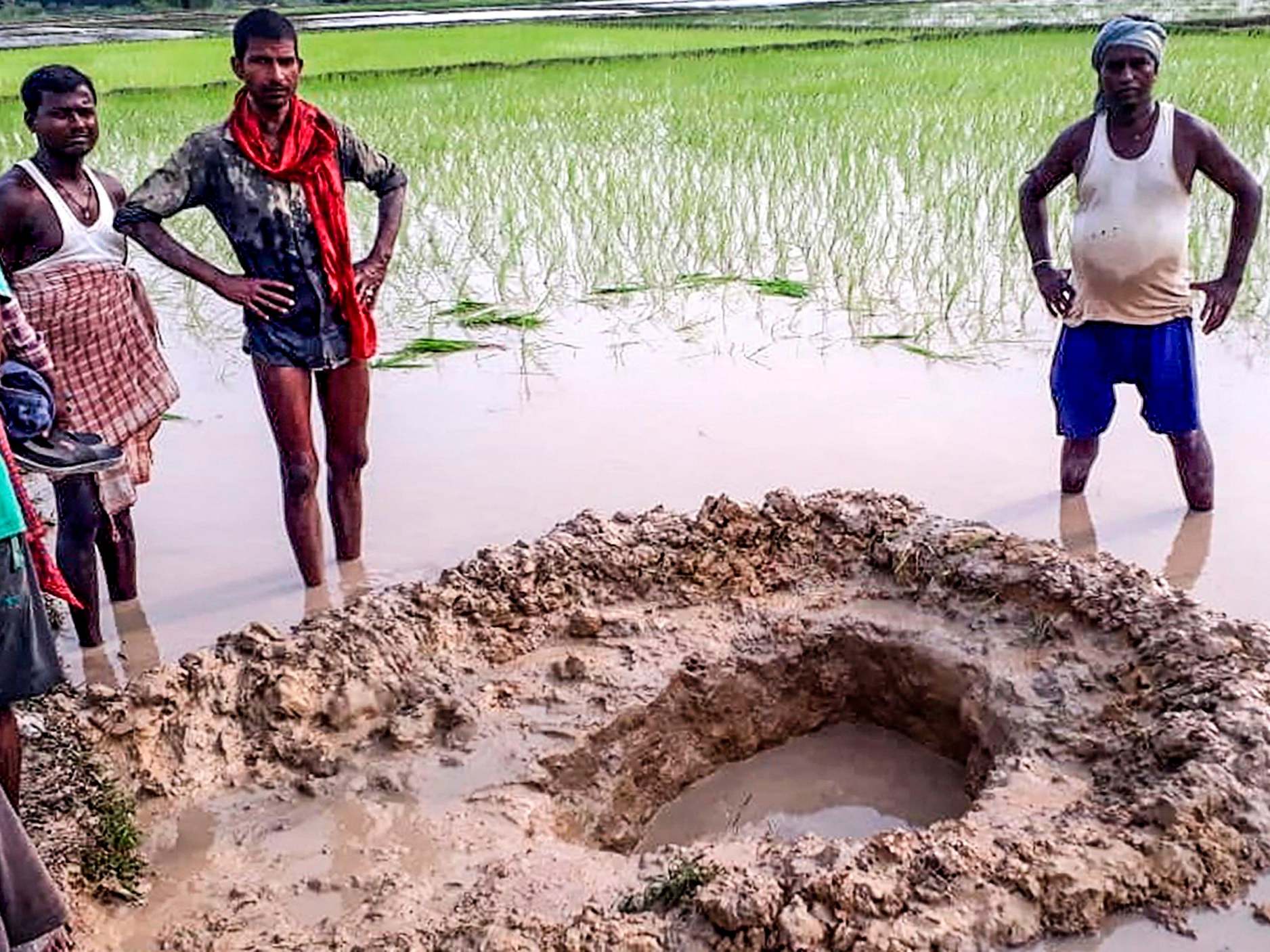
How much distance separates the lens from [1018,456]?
3.95 m

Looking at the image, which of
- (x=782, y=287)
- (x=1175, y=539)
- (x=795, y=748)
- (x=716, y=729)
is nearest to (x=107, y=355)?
(x=716, y=729)

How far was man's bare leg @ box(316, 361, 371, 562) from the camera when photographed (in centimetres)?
310

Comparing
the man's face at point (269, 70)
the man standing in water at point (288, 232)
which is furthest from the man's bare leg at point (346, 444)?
the man's face at point (269, 70)

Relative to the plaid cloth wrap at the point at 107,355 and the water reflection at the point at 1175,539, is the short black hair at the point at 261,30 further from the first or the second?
the water reflection at the point at 1175,539

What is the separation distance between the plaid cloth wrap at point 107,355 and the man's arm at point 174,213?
152mm

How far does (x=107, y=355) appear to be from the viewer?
295 cm

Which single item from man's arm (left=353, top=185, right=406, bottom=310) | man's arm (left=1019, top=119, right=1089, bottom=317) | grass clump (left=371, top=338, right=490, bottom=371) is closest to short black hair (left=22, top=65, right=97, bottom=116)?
man's arm (left=353, top=185, right=406, bottom=310)

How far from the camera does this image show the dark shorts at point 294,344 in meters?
2.96

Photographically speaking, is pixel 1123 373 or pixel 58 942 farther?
pixel 1123 373

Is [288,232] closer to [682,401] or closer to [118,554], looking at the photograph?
[118,554]

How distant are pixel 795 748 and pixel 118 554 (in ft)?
5.82

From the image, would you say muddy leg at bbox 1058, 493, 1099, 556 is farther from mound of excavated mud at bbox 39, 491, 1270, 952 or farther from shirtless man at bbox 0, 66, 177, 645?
shirtless man at bbox 0, 66, 177, 645

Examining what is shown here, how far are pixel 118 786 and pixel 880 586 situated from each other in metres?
1.62

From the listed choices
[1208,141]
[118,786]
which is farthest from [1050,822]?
[1208,141]
